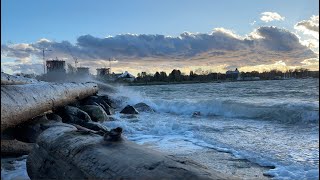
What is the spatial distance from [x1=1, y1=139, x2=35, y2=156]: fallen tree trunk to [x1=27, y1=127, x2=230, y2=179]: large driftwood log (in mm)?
1503

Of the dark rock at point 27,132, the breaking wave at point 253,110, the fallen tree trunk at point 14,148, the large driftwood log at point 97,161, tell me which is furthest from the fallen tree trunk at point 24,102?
the breaking wave at point 253,110

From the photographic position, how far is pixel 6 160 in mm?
5695

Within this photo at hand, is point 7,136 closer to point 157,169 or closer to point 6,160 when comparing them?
point 6,160

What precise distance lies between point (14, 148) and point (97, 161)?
10.3 ft

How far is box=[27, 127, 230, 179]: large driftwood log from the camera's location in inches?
117

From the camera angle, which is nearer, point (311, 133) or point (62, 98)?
point (311, 133)

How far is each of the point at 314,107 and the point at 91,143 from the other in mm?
10822

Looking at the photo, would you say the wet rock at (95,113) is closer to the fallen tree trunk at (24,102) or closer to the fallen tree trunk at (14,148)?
the fallen tree trunk at (24,102)

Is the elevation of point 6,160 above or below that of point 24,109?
below

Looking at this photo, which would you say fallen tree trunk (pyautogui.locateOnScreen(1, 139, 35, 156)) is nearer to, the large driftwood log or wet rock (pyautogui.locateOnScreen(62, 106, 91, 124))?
the large driftwood log

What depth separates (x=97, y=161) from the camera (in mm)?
3402

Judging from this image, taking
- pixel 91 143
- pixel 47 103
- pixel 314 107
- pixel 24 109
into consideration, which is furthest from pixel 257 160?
pixel 314 107

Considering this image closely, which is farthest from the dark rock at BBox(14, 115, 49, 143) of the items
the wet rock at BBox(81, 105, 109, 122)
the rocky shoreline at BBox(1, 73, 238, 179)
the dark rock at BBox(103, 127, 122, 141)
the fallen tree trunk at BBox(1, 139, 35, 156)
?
the wet rock at BBox(81, 105, 109, 122)

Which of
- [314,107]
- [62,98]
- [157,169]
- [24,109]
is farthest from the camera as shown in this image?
[314,107]
